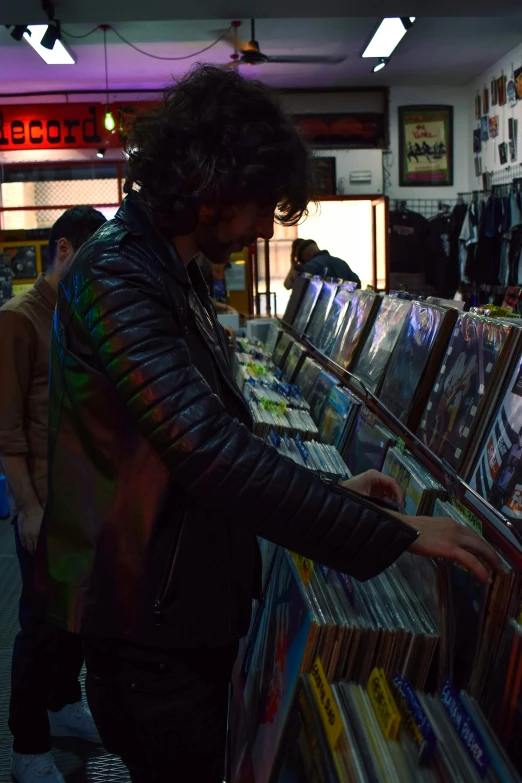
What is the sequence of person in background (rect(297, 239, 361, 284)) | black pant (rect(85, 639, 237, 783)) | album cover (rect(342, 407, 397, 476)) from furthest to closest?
person in background (rect(297, 239, 361, 284))
album cover (rect(342, 407, 397, 476))
black pant (rect(85, 639, 237, 783))

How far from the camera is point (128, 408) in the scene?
0.99 m

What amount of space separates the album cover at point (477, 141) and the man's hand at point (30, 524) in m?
9.55

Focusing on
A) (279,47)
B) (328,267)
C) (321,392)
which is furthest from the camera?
(279,47)

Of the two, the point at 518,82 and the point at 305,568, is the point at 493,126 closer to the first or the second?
the point at 518,82

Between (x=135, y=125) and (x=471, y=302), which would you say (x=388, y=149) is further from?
(x=135, y=125)

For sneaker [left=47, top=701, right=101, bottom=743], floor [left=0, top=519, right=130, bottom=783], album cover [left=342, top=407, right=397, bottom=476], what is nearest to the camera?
album cover [left=342, top=407, right=397, bottom=476]

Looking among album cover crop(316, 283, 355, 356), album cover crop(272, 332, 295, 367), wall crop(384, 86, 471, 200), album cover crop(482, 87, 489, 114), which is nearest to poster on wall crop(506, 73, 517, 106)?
album cover crop(482, 87, 489, 114)

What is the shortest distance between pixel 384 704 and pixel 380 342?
139 centimetres

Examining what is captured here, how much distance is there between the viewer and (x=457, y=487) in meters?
1.41

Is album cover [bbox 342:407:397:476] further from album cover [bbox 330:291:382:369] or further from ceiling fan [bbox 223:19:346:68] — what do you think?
ceiling fan [bbox 223:19:346:68]

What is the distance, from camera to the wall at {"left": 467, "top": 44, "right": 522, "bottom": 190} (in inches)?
345

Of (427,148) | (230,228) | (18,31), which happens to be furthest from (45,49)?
(230,228)

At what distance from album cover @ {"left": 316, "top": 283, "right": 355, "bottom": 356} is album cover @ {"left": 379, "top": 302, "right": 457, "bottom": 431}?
894mm

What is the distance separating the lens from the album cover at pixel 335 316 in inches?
120
